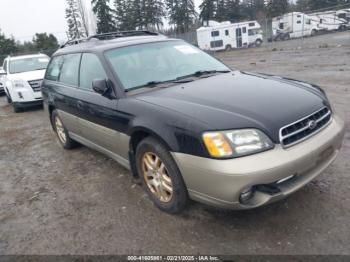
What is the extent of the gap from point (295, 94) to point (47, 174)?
3626mm

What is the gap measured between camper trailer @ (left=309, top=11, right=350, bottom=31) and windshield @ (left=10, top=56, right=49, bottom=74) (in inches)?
1335

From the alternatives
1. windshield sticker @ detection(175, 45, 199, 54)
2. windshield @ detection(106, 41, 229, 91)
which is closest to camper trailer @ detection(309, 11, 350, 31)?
windshield sticker @ detection(175, 45, 199, 54)

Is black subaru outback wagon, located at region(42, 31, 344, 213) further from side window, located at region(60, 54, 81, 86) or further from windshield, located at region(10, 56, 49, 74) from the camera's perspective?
windshield, located at region(10, 56, 49, 74)

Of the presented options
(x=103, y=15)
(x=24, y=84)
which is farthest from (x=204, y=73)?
(x=103, y=15)

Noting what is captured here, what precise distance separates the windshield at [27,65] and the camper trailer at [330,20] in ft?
111

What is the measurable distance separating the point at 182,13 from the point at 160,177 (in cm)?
5885

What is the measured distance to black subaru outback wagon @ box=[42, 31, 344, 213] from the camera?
8.43ft

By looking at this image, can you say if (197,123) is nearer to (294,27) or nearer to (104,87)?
(104,87)

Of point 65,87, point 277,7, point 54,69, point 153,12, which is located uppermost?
point 153,12

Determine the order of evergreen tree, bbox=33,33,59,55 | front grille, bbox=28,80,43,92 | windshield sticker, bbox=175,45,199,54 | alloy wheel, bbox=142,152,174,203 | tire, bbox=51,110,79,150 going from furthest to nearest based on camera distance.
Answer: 1. evergreen tree, bbox=33,33,59,55
2. front grille, bbox=28,80,43,92
3. tire, bbox=51,110,79,150
4. windshield sticker, bbox=175,45,199,54
5. alloy wheel, bbox=142,152,174,203

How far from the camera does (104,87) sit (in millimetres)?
3555

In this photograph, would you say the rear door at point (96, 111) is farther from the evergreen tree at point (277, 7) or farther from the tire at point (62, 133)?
the evergreen tree at point (277, 7)

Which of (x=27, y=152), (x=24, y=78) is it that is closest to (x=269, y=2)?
(x=24, y=78)

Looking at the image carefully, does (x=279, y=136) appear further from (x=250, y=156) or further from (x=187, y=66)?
(x=187, y=66)
